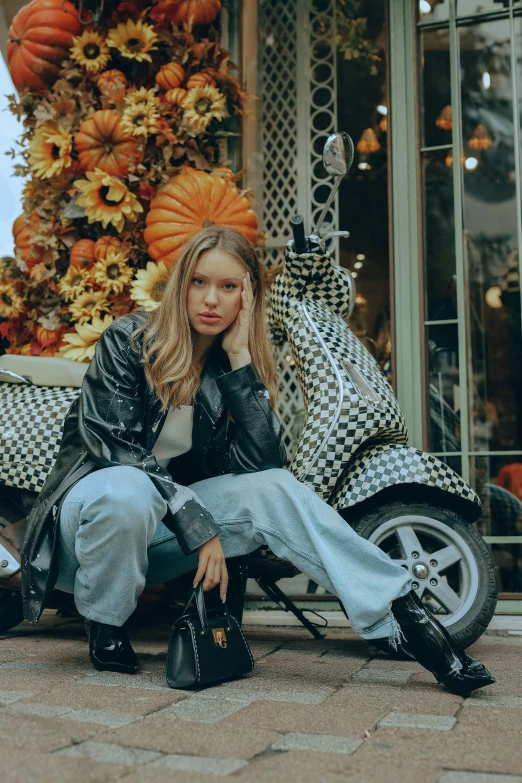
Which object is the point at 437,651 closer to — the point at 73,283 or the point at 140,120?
the point at 73,283

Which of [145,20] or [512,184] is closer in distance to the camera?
[512,184]

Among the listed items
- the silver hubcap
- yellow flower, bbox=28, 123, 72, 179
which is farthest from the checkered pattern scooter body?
yellow flower, bbox=28, 123, 72, 179

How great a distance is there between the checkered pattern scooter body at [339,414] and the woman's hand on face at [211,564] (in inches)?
24.6

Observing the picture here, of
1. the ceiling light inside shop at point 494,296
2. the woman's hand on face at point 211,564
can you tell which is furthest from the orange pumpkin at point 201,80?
the woman's hand on face at point 211,564

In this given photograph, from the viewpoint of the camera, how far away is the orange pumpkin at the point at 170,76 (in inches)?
154

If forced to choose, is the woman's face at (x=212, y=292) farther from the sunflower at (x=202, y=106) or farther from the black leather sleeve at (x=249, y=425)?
the sunflower at (x=202, y=106)

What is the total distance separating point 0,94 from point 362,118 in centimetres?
174

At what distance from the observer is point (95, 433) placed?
2301 mm

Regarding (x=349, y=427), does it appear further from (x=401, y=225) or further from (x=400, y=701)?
(x=401, y=225)

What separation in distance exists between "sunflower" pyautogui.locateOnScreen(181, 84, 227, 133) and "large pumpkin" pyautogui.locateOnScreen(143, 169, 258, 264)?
11.2 inches

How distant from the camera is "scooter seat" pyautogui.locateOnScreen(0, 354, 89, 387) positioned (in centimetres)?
305

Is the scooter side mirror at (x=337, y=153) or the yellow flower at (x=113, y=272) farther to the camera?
the yellow flower at (x=113, y=272)

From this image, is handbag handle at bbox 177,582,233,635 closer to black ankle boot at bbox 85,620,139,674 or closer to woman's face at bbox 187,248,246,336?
black ankle boot at bbox 85,620,139,674

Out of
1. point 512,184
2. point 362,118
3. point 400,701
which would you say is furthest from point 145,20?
point 400,701
